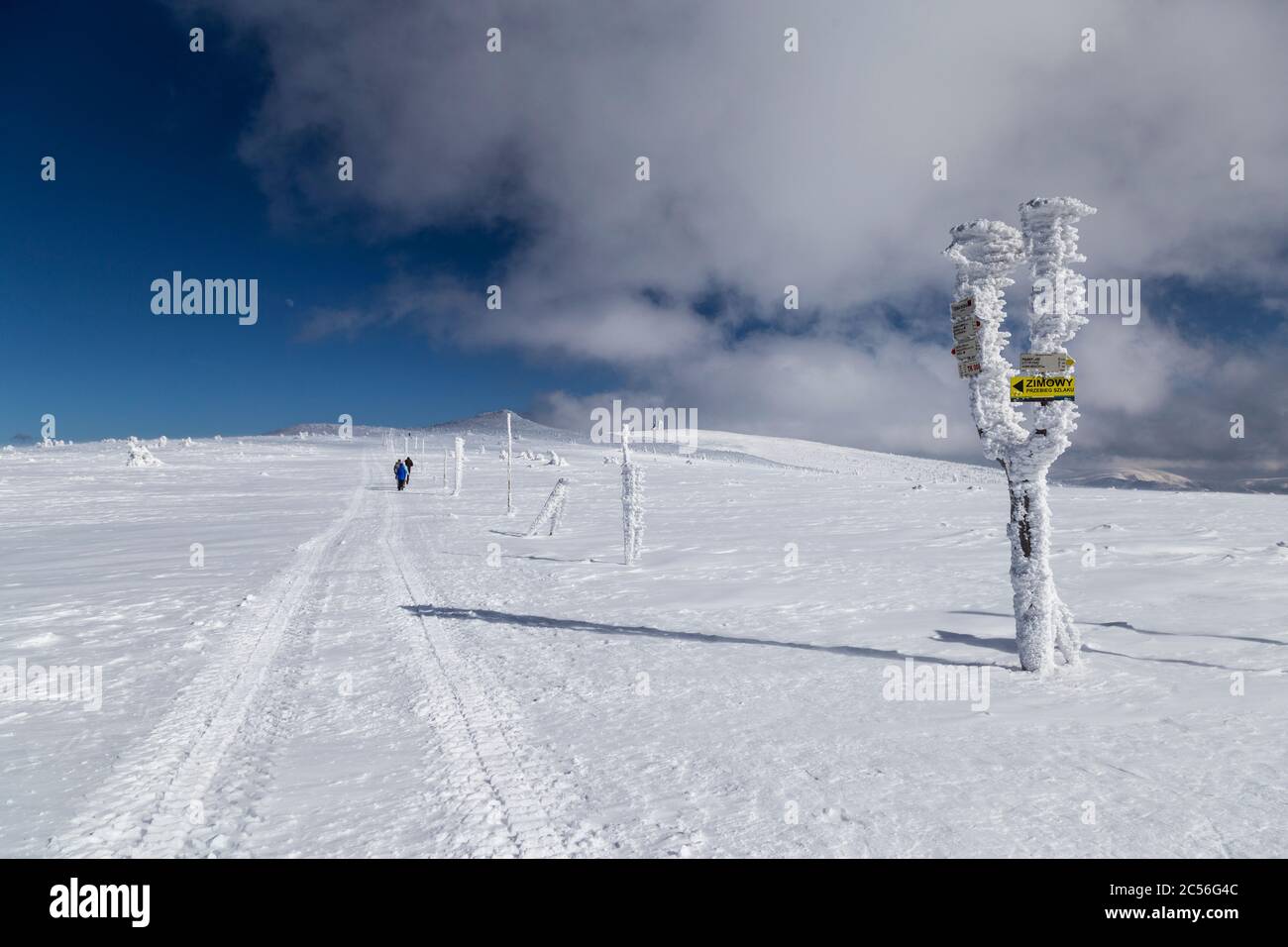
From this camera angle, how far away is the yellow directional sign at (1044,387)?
7.24 m

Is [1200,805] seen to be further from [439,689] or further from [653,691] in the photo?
[439,689]

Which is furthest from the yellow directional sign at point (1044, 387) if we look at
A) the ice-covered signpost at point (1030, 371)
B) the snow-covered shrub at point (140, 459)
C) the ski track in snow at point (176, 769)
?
the snow-covered shrub at point (140, 459)

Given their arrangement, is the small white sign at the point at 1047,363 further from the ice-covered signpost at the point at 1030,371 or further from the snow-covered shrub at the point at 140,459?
the snow-covered shrub at the point at 140,459

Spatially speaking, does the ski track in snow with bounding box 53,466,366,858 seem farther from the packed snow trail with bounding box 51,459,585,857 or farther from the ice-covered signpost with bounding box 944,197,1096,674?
the ice-covered signpost with bounding box 944,197,1096,674

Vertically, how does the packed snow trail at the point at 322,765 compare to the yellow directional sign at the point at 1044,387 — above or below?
below

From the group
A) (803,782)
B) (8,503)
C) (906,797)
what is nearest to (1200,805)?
(906,797)

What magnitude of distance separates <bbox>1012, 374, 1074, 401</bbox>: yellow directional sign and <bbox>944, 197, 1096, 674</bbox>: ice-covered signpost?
0.03 ft

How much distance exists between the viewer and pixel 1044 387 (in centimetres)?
725

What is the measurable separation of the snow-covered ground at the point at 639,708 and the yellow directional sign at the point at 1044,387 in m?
3.00

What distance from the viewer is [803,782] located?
477cm

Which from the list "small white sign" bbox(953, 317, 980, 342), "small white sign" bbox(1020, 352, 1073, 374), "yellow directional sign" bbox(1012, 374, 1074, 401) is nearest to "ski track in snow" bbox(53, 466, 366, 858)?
"yellow directional sign" bbox(1012, 374, 1074, 401)

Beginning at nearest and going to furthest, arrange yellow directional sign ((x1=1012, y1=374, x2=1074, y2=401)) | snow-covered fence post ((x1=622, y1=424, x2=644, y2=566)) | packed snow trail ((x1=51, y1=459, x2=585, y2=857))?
packed snow trail ((x1=51, y1=459, x2=585, y2=857)) → yellow directional sign ((x1=1012, y1=374, x2=1074, y2=401)) → snow-covered fence post ((x1=622, y1=424, x2=644, y2=566))

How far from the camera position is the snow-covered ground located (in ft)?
13.6

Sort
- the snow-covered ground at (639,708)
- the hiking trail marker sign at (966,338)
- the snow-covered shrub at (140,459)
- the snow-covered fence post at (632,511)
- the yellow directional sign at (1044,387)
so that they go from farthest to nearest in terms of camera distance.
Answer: the snow-covered shrub at (140,459) → the snow-covered fence post at (632,511) → the hiking trail marker sign at (966,338) → the yellow directional sign at (1044,387) → the snow-covered ground at (639,708)
